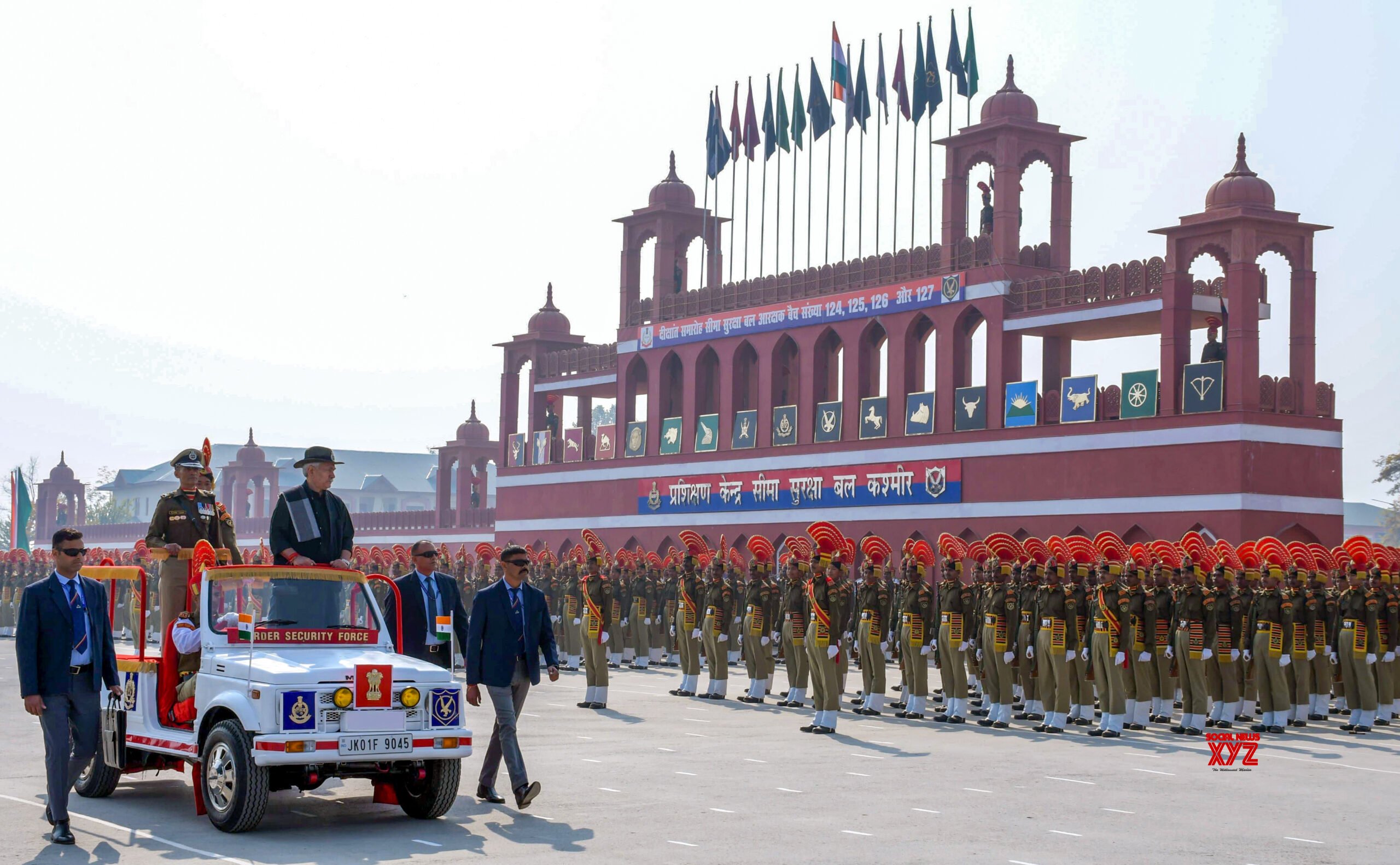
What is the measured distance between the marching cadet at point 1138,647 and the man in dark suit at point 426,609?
7.89 m

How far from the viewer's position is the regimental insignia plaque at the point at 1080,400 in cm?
3125

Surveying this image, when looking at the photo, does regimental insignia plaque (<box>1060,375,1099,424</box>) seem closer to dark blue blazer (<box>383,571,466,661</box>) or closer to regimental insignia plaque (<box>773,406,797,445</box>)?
regimental insignia plaque (<box>773,406,797,445</box>)

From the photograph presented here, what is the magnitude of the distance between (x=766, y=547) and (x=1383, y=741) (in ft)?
26.7

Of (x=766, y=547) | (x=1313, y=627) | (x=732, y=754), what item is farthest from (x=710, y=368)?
(x=732, y=754)

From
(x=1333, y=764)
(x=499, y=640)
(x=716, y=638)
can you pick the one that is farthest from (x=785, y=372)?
(x=499, y=640)

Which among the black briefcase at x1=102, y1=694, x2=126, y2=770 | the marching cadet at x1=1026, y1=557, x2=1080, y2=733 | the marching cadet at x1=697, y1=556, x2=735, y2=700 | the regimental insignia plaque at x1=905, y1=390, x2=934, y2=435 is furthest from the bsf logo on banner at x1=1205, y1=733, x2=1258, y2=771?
the regimental insignia plaque at x1=905, y1=390, x2=934, y2=435

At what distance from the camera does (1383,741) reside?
53.4ft

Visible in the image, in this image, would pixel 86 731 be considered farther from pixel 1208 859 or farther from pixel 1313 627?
pixel 1313 627

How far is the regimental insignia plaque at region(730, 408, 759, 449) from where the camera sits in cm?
3975

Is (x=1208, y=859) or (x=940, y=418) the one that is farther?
(x=940, y=418)

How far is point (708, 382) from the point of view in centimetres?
4247

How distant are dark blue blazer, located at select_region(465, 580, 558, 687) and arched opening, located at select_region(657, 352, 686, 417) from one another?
104 ft

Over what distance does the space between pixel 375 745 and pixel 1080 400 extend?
79.2ft

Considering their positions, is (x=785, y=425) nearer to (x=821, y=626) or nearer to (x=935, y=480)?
(x=935, y=480)
